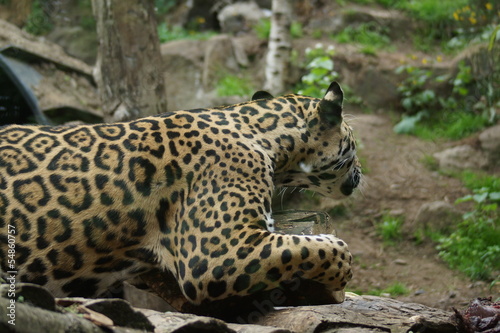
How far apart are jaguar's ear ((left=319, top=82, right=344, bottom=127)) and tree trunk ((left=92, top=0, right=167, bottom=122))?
14.9 feet

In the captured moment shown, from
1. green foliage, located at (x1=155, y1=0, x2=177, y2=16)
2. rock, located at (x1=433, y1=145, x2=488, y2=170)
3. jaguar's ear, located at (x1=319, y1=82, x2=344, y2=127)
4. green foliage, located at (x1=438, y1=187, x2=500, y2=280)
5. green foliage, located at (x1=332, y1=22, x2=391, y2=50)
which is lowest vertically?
green foliage, located at (x1=438, y1=187, x2=500, y2=280)

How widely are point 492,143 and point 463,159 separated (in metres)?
0.67

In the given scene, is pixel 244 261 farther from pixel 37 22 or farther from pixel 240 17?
pixel 240 17

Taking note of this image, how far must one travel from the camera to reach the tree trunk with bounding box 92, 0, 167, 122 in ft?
34.6

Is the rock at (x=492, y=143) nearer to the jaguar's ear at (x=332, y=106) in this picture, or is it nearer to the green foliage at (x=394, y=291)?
the green foliage at (x=394, y=291)

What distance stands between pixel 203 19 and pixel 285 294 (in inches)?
619

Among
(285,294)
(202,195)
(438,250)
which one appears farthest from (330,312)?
(438,250)

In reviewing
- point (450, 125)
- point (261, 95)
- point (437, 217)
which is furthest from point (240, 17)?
point (261, 95)

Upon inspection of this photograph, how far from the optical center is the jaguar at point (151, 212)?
18.9 ft

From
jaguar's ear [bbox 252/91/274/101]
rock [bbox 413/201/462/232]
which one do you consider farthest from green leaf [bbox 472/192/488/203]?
jaguar's ear [bbox 252/91/274/101]

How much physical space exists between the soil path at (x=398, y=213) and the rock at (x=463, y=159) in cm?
35

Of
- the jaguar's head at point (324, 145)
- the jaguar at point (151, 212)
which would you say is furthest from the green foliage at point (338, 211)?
the jaguar at point (151, 212)

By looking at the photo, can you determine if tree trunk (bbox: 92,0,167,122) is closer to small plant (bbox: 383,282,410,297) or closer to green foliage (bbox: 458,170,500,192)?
small plant (bbox: 383,282,410,297)

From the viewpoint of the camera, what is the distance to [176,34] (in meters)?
19.5
